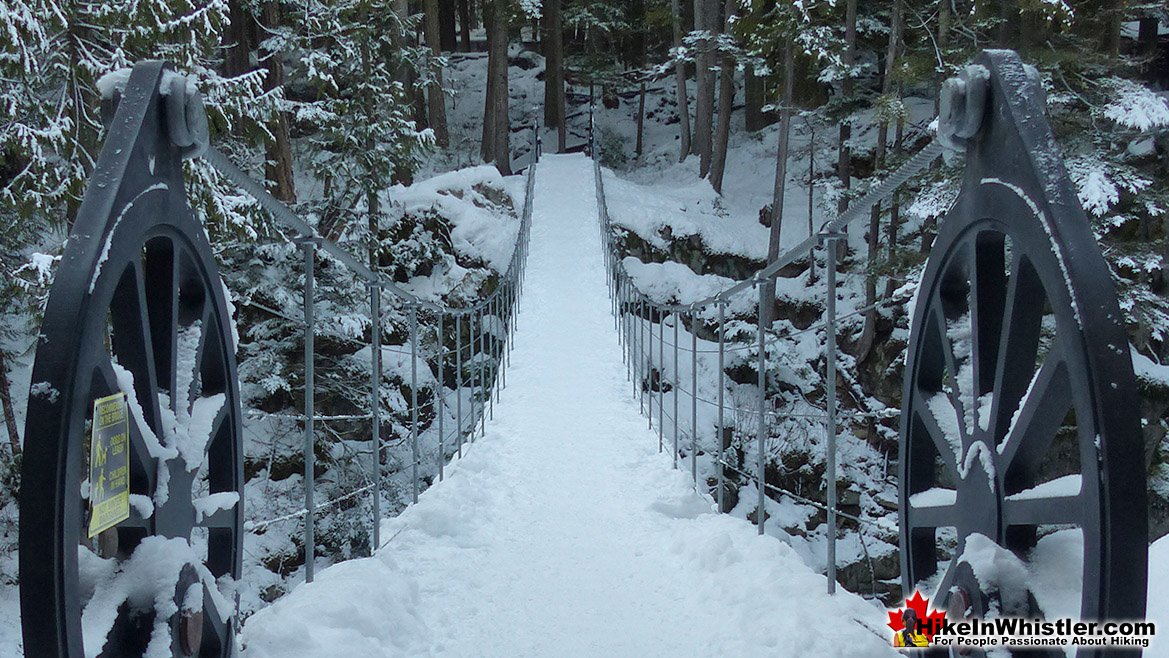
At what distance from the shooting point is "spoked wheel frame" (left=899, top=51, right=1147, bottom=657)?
3.87ft

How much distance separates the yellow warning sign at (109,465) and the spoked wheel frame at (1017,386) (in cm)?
Result: 150

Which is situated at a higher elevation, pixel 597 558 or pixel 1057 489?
pixel 1057 489

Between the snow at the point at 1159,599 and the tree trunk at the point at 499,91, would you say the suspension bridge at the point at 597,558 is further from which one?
the tree trunk at the point at 499,91

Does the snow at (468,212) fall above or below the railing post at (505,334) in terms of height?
above

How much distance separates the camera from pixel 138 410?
153cm

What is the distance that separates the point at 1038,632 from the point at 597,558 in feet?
7.93

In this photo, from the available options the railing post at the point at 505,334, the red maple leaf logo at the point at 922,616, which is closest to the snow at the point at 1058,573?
the red maple leaf logo at the point at 922,616

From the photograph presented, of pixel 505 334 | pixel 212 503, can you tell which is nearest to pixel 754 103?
pixel 505 334

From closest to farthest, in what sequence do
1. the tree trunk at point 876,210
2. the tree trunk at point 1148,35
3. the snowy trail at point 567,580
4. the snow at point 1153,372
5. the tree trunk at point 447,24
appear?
the snowy trail at point 567,580, the snow at point 1153,372, the tree trunk at point 876,210, the tree trunk at point 1148,35, the tree trunk at point 447,24

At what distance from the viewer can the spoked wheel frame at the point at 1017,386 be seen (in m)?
1.18

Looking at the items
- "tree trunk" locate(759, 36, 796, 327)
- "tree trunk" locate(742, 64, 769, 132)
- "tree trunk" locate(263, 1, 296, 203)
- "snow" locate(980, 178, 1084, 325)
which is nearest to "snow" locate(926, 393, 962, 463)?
"snow" locate(980, 178, 1084, 325)

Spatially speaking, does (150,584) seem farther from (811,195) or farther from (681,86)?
(681,86)

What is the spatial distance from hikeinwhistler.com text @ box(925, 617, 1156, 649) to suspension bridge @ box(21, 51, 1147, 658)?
0.08ft

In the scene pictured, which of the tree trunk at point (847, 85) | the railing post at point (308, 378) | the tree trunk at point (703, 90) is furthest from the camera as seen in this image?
the tree trunk at point (703, 90)
